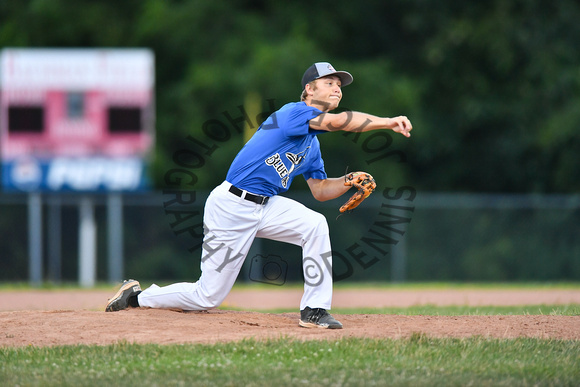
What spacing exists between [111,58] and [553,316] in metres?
12.1

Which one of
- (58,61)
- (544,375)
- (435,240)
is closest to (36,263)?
(58,61)

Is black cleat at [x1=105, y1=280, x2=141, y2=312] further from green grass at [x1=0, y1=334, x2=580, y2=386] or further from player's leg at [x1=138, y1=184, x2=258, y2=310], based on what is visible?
green grass at [x1=0, y1=334, x2=580, y2=386]

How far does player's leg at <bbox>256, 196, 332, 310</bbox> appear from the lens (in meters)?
6.43

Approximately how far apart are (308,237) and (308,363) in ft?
4.86

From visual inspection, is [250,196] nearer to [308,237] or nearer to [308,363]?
[308,237]

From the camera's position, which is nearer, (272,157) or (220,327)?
(220,327)

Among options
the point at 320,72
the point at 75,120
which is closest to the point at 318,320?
the point at 320,72

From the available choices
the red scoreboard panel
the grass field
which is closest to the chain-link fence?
the red scoreboard panel

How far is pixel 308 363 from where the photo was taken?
529 cm

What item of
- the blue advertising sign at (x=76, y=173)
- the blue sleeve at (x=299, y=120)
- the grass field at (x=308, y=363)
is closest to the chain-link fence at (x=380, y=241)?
the blue advertising sign at (x=76, y=173)

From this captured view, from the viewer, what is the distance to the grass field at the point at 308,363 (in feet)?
16.1

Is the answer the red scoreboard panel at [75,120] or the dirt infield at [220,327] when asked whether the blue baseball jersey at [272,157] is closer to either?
the dirt infield at [220,327]

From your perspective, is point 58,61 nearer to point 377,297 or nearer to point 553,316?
point 377,297

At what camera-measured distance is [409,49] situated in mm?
23156
